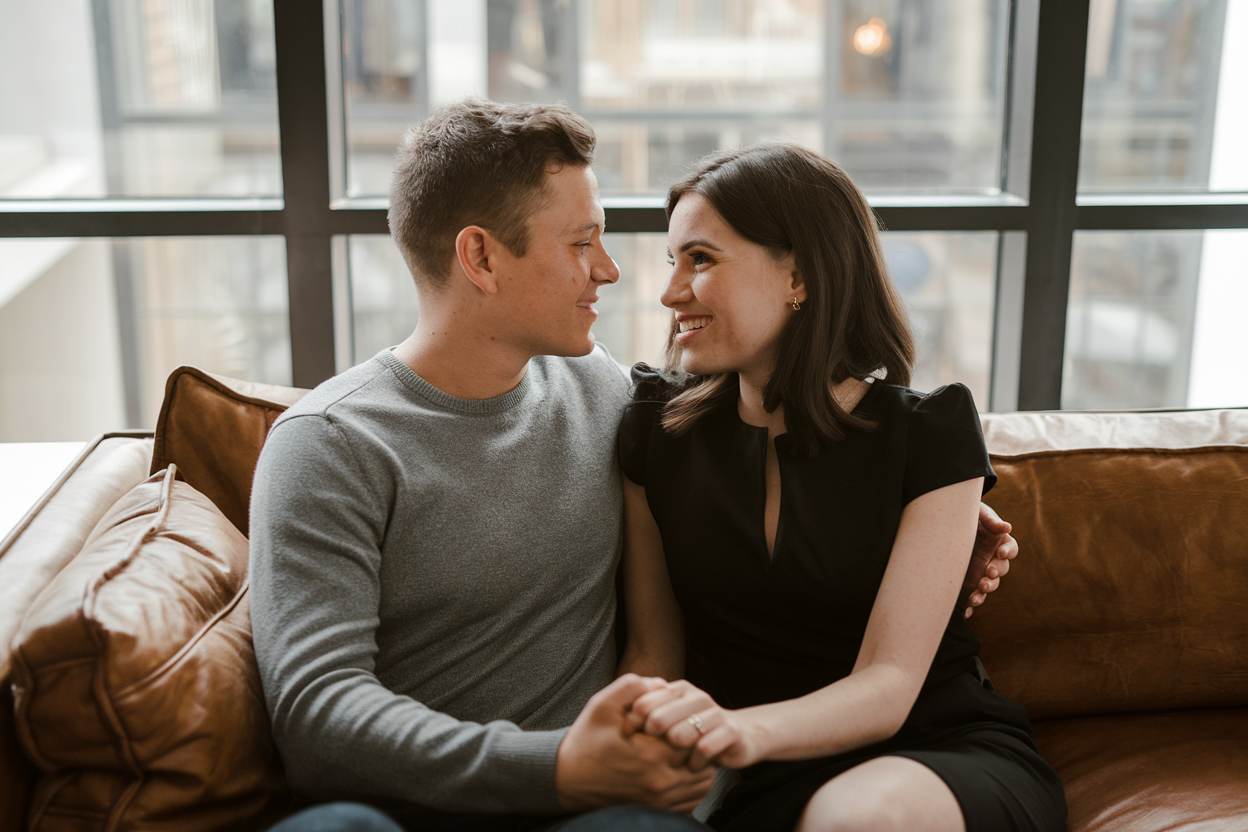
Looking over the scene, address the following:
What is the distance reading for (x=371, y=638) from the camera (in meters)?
1.09

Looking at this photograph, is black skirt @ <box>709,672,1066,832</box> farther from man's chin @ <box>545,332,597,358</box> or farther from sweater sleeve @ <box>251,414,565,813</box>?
man's chin @ <box>545,332,597,358</box>

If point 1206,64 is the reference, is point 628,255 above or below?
below

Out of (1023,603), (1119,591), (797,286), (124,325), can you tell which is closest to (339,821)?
(797,286)

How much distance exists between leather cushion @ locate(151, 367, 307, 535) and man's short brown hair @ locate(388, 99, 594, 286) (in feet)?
1.41

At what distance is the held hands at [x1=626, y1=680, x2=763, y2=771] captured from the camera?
3.26 ft

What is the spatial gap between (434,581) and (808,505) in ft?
1.72

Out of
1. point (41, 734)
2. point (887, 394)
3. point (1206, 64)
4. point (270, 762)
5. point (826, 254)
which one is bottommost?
point (270, 762)

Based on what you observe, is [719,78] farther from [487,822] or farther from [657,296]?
[487,822]

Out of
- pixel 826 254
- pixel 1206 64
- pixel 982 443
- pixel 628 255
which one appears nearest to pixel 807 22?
pixel 628 255

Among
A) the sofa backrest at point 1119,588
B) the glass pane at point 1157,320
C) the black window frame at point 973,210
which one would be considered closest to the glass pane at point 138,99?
the black window frame at point 973,210

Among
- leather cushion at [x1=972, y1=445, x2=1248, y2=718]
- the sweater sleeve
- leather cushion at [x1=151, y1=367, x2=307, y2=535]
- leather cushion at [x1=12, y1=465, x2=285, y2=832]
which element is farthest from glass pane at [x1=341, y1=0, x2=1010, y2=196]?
leather cushion at [x1=12, y1=465, x2=285, y2=832]

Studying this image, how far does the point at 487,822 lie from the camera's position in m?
1.09

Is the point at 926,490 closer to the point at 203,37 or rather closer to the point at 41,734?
the point at 41,734

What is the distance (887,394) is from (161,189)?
72.2 inches
